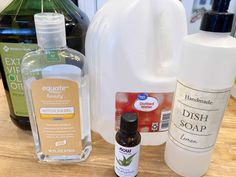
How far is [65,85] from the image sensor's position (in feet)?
1.05

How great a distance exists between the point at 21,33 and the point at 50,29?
9 cm

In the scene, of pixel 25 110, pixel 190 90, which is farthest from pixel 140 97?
pixel 25 110

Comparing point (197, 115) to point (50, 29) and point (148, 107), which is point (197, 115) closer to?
point (148, 107)

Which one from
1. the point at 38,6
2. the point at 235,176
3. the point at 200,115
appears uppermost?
the point at 38,6

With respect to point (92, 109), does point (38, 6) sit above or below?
above

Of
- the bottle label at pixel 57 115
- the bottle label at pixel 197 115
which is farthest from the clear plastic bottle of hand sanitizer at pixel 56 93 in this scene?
the bottle label at pixel 197 115

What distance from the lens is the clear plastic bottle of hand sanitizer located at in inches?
12.1

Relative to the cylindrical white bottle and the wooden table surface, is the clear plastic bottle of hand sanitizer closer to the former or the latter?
the wooden table surface

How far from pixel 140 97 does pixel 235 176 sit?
0.59 feet

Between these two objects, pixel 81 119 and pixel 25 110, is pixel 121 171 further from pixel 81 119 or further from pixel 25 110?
pixel 25 110

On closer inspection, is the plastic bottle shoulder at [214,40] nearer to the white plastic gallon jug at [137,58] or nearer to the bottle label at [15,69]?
the white plastic gallon jug at [137,58]

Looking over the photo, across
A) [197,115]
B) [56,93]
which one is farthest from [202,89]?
[56,93]

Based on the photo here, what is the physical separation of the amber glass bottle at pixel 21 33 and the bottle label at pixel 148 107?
0.11m

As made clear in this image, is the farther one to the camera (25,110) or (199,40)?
(25,110)
